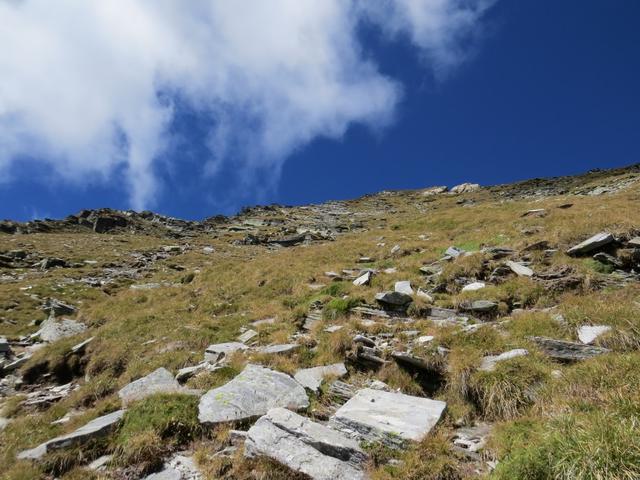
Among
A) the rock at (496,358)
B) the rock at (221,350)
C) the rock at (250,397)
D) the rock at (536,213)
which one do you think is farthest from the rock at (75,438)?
the rock at (536,213)

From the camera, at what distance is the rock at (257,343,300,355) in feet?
35.2

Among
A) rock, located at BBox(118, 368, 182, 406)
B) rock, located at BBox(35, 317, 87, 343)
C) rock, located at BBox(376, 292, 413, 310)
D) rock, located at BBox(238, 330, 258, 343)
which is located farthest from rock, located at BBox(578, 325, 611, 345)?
rock, located at BBox(35, 317, 87, 343)

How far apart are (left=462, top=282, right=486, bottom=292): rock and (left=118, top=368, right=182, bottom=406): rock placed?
8.95 metres

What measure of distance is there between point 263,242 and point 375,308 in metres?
36.3

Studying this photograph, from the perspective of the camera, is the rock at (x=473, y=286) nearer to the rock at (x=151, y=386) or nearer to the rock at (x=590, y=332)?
the rock at (x=590, y=332)

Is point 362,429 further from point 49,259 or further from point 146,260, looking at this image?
point 49,259

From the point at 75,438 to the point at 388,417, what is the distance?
→ 5.84m

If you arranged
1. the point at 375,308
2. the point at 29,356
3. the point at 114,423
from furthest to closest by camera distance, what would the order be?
the point at 29,356
the point at 375,308
the point at 114,423

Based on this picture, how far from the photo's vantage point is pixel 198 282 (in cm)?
2155

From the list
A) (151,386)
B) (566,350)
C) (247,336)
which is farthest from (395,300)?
(151,386)

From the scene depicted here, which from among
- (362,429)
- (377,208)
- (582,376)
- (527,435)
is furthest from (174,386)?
(377,208)

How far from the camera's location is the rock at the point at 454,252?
16830 mm

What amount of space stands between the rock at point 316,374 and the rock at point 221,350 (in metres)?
2.75

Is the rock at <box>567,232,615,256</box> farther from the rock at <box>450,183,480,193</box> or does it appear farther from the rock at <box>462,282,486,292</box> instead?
the rock at <box>450,183,480,193</box>
